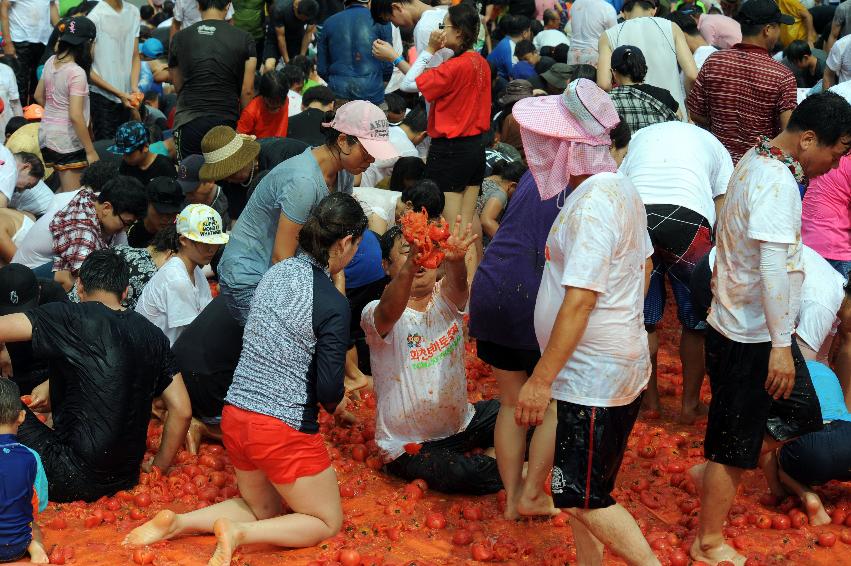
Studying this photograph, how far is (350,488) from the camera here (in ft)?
18.1

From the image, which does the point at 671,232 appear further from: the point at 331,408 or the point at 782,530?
the point at 331,408

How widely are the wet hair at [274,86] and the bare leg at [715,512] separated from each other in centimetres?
583

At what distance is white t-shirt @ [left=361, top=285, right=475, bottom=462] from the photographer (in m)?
5.51

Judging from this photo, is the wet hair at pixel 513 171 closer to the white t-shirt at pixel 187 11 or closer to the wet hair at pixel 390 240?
the wet hair at pixel 390 240

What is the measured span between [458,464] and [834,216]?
3.24m

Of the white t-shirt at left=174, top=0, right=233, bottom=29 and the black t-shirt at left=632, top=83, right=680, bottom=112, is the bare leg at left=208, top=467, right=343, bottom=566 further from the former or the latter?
the white t-shirt at left=174, top=0, right=233, bottom=29

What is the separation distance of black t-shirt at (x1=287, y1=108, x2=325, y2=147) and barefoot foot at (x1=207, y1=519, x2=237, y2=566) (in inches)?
216

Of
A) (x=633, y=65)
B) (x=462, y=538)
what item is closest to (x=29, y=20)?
(x=633, y=65)

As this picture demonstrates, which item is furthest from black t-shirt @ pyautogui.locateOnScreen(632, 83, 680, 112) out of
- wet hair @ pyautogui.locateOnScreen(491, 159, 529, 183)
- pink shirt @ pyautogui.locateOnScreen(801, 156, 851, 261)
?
pink shirt @ pyautogui.locateOnScreen(801, 156, 851, 261)

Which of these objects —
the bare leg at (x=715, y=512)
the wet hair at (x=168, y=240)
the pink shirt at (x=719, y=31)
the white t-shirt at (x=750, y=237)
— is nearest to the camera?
the white t-shirt at (x=750, y=237)

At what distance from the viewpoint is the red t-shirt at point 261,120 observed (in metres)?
9.48

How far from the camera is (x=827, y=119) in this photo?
14.5ft

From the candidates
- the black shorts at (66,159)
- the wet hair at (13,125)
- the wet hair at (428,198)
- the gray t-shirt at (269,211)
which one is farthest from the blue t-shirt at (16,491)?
the wet hair at (13,125)

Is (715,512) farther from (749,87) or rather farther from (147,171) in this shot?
(147,171)
